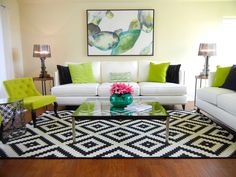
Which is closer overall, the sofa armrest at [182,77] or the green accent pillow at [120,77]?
the sofa armrest at [182,77]

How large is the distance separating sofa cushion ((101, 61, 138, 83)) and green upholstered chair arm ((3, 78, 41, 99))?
150 cm

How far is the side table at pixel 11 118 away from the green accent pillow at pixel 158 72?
2.54m

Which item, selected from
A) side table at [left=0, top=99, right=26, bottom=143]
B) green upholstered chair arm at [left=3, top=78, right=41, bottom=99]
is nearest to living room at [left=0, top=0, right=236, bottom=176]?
green upholstered chair arm at [left=3, top=78, right=41, bottom=99]

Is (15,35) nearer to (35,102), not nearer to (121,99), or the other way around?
(35,102)

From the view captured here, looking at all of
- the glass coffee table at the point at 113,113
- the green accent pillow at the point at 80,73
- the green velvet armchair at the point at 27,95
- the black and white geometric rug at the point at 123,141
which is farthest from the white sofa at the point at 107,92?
the glass coffee table at the point at 113,113

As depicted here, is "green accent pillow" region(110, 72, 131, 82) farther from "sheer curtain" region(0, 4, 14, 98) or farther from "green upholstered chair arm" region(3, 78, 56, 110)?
"sheer curtain" region(0, 4, 14, 98)

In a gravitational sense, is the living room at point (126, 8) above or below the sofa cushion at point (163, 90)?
above

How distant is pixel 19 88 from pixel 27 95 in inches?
6.8

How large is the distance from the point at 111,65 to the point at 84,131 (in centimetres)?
195

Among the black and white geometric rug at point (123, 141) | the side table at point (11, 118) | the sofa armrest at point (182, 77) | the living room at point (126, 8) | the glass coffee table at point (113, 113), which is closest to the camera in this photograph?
the black and white geometric rug at point (123, 141)

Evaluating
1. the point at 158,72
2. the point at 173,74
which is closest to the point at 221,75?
the point at 173,74

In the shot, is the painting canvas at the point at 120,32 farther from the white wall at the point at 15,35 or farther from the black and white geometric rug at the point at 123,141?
the black and white geometric rug at the point at 123,141

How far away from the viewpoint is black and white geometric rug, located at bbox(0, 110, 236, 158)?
234 cm

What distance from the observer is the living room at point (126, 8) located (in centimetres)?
479
